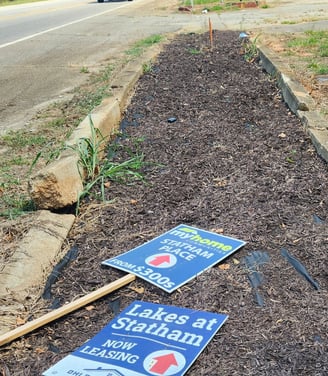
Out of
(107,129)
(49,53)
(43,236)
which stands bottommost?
(43,236)

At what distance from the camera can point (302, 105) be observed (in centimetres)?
535

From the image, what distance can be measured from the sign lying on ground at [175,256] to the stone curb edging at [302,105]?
4.92 ft

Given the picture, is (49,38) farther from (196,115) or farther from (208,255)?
(208,255)

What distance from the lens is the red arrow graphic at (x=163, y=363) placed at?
2.20m

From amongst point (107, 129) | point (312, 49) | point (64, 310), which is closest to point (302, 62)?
point (312, 49)

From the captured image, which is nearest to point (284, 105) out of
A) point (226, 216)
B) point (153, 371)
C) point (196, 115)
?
point (196, 115)

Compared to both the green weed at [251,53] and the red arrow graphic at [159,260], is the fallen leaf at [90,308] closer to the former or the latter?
the red arrow graphic at [159,260]

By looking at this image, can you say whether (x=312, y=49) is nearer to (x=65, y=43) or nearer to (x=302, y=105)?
(x=302, y=105)

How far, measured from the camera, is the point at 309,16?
15.0 meters

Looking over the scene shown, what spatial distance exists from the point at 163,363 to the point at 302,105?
3.74 metres

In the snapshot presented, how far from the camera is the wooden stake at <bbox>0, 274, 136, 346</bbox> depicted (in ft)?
8.04

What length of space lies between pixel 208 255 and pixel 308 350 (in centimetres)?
90

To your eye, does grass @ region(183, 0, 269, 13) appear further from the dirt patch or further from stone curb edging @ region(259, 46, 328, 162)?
stone curb edging @ region(259, 46, 328, 162)

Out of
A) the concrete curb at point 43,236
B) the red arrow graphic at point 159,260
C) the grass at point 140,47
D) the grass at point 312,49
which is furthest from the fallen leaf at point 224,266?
the grass at point 140,47
